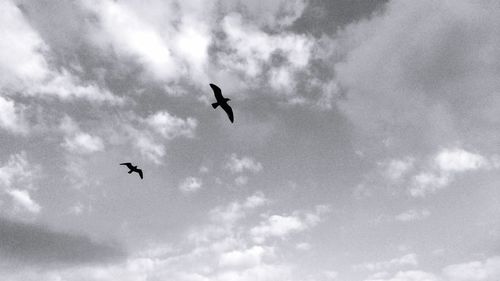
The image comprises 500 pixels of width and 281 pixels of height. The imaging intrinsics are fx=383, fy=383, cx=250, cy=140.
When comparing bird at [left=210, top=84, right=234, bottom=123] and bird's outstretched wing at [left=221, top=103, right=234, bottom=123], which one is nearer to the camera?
bird at [left=210, top=84, right=234, bottom=123]

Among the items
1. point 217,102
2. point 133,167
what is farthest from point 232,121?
point 133,167

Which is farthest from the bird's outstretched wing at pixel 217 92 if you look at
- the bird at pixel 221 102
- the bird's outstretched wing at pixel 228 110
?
the bird's outstretched wing at pixel 228 110

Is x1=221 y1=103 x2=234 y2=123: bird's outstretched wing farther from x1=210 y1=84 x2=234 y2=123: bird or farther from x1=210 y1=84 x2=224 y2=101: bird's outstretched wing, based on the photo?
x1=210 y1=84 x2=224 y2=101: bird's outstretched wing

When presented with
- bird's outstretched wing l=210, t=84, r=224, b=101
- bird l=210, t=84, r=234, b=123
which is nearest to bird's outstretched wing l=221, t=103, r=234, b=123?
bird l=210, t=84, r=234, b=123

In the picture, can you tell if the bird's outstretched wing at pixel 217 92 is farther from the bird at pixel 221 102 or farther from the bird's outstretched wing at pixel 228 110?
the bird's outstretched wing at pixel 228 110

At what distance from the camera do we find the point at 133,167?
129 feet

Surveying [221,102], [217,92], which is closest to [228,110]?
[221,102]

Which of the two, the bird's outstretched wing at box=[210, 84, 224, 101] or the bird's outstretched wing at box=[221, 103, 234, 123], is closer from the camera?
the bird's outstretched wing at box=[210, 84, 224, 101]

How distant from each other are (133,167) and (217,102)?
17125mm

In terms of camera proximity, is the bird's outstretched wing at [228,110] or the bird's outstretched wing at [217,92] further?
the bird's outstretched wing at [228,110]

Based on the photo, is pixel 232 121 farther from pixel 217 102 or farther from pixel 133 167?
pixel 133 167

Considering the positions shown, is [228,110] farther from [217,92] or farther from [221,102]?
[217,92]

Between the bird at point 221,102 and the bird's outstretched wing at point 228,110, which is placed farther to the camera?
the bird's outstretched wing at point 228,110

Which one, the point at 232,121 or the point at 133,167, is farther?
the point at 133,167
